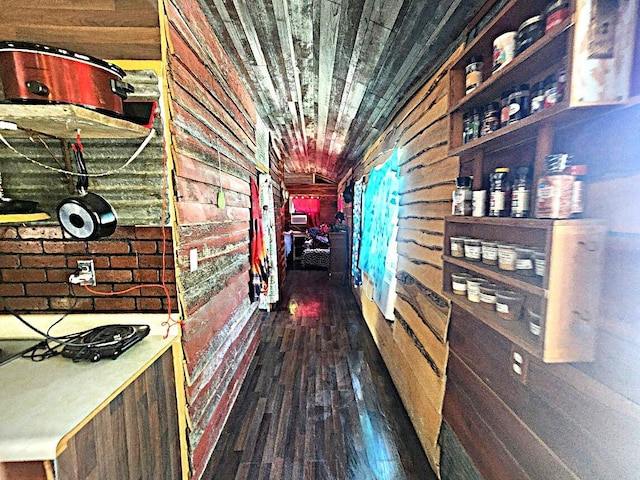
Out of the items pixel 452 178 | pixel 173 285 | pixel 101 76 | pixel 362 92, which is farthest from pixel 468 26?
pixel 173 285

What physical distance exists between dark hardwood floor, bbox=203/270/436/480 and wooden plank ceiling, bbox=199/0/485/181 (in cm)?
255

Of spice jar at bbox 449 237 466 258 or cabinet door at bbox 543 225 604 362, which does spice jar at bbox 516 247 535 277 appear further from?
spice jar at bbox 449 237 466 258

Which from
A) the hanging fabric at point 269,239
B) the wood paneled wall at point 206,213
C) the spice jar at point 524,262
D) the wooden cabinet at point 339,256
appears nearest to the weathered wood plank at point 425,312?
the spice jar at point 524,262

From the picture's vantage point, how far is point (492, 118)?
1122mm

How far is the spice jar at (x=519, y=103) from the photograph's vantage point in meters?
0.97

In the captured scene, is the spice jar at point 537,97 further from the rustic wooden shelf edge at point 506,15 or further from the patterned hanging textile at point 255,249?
the patterned hanging textile at point 255,249

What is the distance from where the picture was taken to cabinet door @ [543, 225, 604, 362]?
0.76 m

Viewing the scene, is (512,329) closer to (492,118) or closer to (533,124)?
(533,124)

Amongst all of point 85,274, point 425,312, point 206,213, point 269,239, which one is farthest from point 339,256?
point 85,274

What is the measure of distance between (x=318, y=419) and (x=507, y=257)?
6.31 ft

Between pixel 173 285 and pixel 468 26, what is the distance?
197 centimetres

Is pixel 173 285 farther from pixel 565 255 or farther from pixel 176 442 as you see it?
pixel 565 255

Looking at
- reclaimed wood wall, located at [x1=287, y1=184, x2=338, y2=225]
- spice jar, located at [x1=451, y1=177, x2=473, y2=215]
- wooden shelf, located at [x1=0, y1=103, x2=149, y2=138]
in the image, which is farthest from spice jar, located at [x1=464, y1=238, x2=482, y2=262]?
reclaimed wood wall, located at [x1=287, y1=184, x2=338, y2=225]

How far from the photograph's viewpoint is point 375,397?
2506mm
